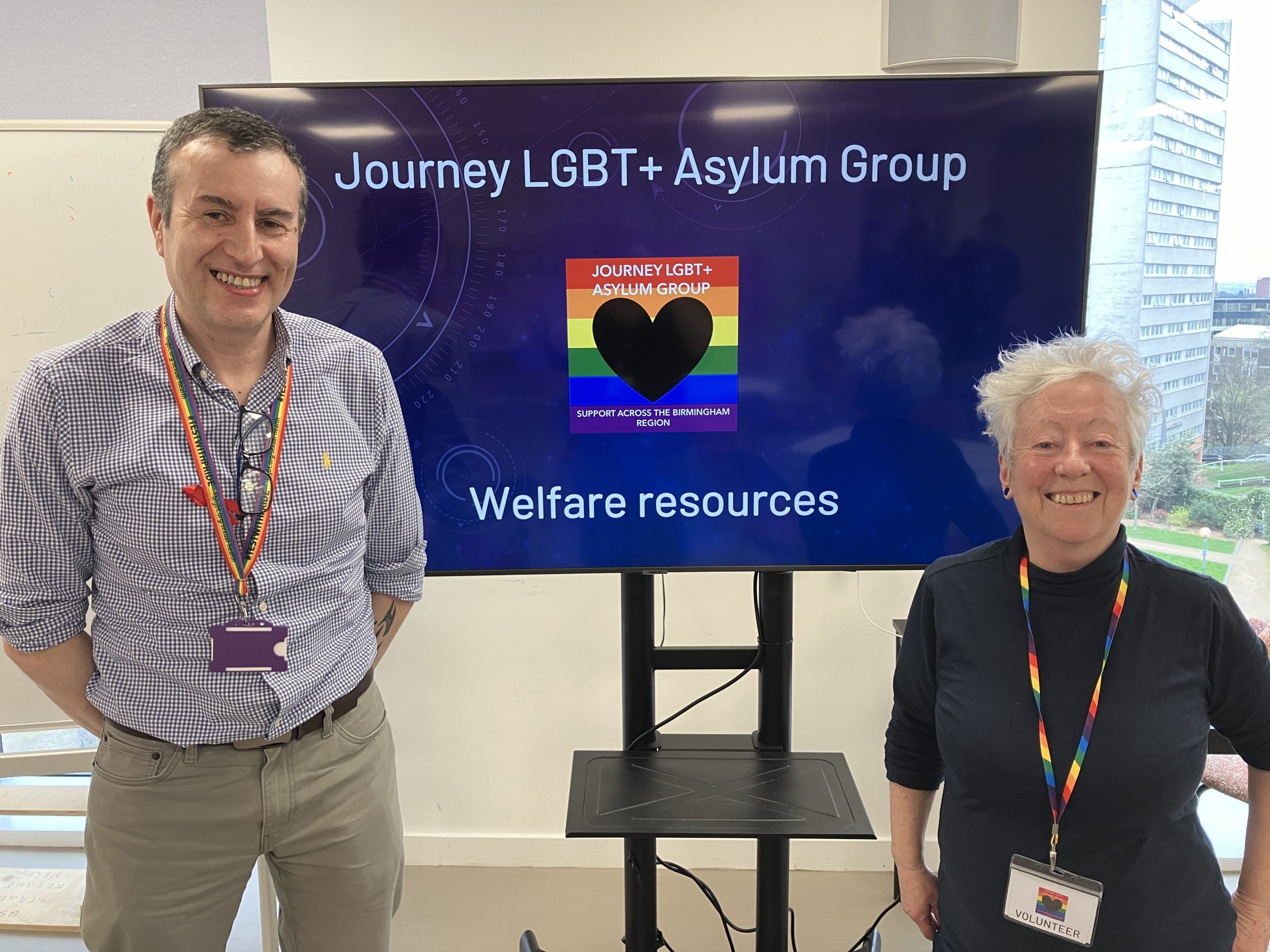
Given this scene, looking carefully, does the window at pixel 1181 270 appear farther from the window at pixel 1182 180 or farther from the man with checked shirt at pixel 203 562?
the man with checked shirt at pixel 203 562

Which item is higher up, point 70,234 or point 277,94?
point 277,94

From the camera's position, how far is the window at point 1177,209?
2.79m

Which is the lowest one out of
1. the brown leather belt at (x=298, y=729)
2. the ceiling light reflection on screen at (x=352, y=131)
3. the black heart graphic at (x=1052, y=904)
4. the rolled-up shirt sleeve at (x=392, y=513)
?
the black heart graphic at (x=1052, y=904)

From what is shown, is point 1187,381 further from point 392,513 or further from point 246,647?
point 246,647

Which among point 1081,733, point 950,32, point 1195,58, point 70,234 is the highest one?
point 1195,58

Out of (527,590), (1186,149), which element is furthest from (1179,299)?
(527,590)

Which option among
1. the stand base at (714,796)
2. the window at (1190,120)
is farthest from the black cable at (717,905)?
the window at (1190,120)

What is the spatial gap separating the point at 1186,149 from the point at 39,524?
3105 mm

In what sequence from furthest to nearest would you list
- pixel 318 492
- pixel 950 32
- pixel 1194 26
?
pixel 1194 26 < pixel 950 32 < pixel 318 492

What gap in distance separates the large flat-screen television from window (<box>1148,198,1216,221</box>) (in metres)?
1.25

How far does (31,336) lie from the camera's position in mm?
2344

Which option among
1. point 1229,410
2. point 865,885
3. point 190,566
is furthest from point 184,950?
point 1229,410

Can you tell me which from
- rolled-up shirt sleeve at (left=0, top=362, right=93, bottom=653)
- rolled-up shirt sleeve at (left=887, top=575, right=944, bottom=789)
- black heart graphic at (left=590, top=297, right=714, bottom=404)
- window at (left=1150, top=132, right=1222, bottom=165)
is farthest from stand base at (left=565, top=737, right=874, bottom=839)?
window at (left=1150, top=132, right=1222, bottom=165)

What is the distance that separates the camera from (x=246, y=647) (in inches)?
56.1
